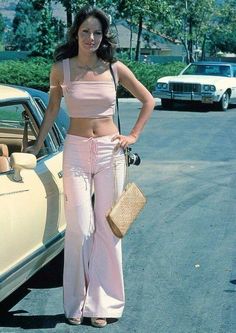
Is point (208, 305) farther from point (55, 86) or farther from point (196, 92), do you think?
point (196, 92)

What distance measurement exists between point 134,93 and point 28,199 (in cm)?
91

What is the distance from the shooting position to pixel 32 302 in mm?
4461

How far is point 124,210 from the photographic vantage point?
12.8 ft

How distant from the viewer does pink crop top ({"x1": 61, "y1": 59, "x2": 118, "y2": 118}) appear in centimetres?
378

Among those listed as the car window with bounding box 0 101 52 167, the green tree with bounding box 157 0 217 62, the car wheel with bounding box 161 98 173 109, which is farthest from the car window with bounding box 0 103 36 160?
the green tree with bounding box 157 0 217 62

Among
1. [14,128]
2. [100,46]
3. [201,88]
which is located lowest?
[201,88]

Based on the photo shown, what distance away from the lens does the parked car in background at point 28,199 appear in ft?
12.3

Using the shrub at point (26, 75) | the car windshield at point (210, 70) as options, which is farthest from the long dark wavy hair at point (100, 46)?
the shrub at point (26, 75)

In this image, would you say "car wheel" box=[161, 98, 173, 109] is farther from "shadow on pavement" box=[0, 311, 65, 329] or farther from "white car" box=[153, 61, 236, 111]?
"shadow on pavement" box=[0, 311, 65, 329]

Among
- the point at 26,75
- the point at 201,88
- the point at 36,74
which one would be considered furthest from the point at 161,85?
the point at 26,75

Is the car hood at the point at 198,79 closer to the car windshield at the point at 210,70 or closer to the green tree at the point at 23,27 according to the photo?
the car windshield at the point at 210,70

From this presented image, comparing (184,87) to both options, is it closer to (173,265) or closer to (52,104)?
(173,265)

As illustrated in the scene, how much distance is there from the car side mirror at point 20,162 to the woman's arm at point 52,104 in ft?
0.90

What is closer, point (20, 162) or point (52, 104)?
point (20, 162)
